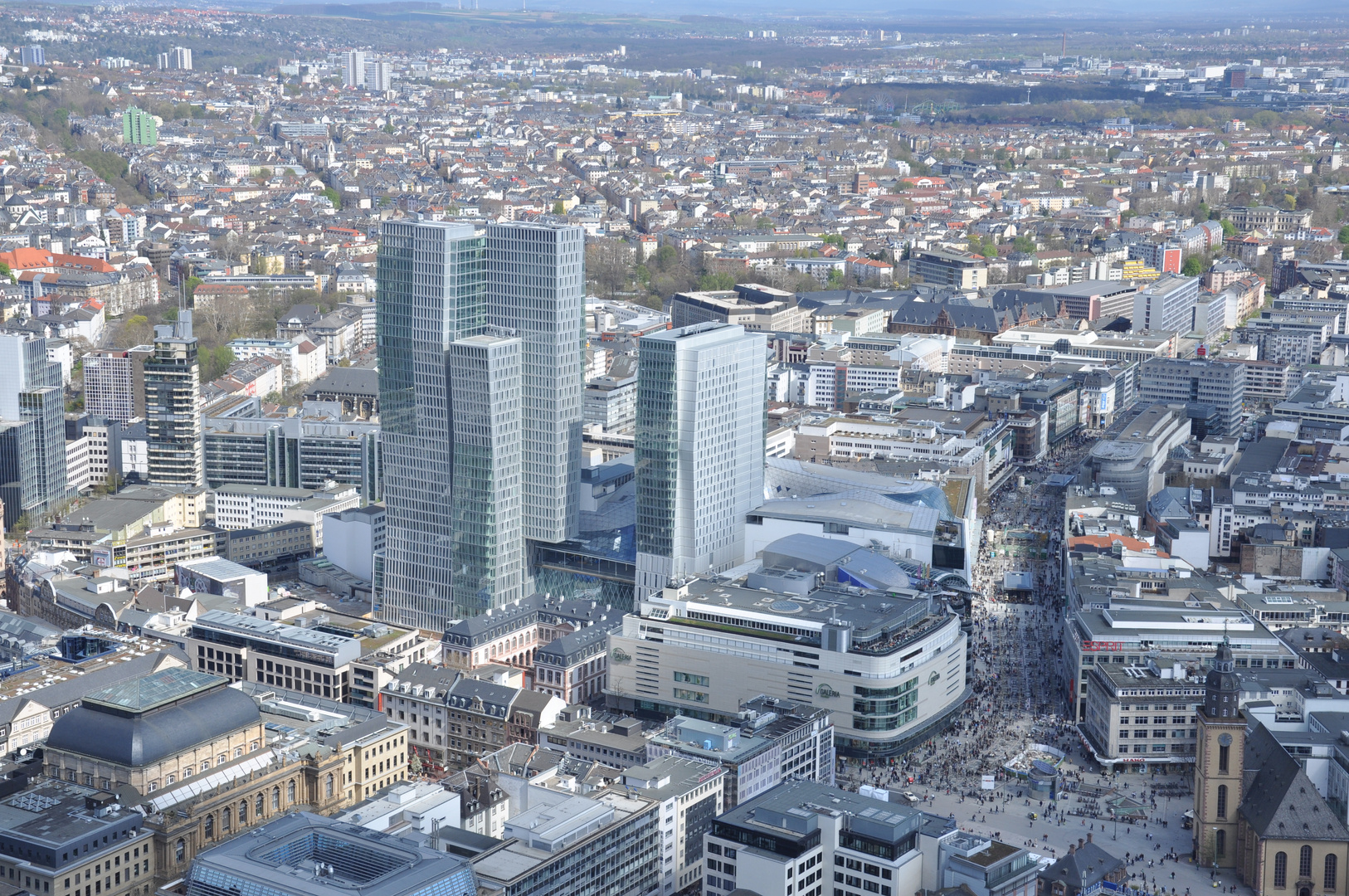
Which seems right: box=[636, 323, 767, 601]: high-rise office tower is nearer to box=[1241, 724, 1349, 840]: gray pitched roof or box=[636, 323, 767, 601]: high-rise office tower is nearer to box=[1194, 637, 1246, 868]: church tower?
box=[1194, 637, 1246, 868]: church tower

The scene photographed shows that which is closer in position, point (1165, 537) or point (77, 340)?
point (1165, 537)

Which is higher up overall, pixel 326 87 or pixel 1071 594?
pixel 326 87

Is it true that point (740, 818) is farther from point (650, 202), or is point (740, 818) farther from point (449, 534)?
point (650, 202)

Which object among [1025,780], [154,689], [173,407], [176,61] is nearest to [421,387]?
[154,689]

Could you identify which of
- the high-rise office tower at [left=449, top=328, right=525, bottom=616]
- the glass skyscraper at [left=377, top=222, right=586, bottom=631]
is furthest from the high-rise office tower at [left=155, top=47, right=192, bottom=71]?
the high-rise office tower at [left=449, top=328, right=525, bottom=616]

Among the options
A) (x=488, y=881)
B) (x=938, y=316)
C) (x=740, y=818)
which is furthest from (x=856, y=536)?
(x=938, y=316)
